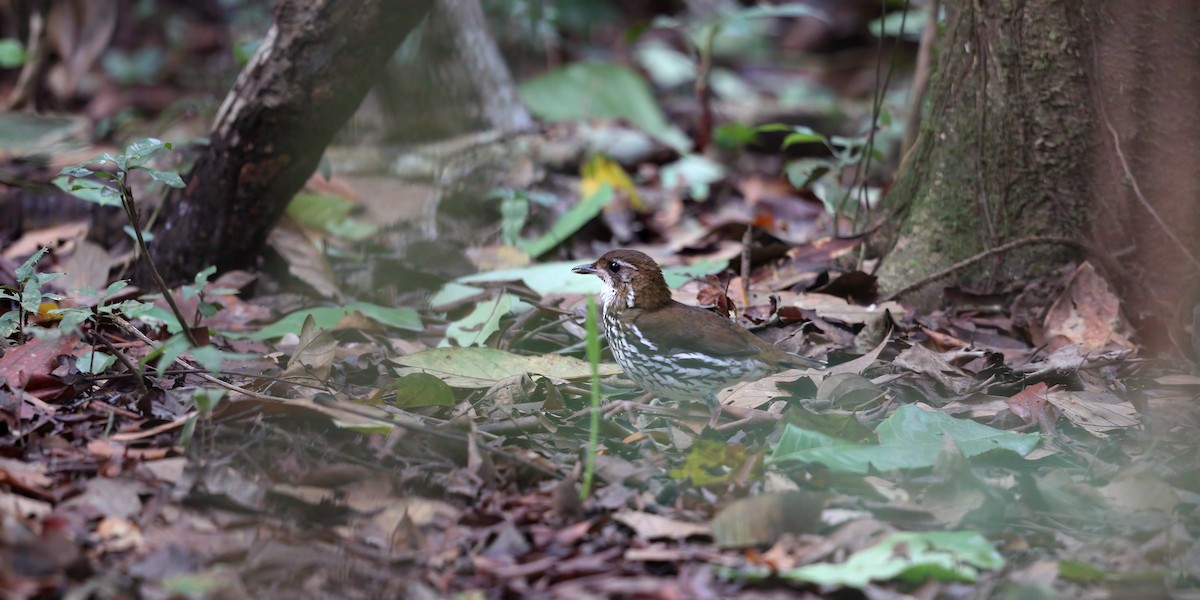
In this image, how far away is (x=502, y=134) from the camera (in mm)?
6934

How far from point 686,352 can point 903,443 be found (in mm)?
864

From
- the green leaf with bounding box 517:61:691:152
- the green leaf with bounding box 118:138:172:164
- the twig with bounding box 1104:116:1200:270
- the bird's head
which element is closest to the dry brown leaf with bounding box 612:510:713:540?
the bird's head

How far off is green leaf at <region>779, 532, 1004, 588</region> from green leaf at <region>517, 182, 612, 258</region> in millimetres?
3197

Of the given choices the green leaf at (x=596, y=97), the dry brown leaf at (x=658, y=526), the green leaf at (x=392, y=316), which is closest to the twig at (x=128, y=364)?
the green leaf at (x=392, y=316)

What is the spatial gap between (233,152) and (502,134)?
237cm

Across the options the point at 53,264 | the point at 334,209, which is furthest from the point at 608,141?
the point at 53,264

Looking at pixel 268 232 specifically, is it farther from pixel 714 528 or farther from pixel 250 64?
pixel 714 528

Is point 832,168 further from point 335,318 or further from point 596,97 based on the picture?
point 596,97

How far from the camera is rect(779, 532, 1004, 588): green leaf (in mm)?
2705

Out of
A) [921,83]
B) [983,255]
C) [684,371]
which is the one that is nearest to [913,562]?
[684,371]

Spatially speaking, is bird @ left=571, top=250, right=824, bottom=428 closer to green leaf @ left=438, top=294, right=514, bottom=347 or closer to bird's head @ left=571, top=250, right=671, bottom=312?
bird's head @ left=571, top=250, right=671, bottom=312

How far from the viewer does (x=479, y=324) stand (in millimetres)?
4664

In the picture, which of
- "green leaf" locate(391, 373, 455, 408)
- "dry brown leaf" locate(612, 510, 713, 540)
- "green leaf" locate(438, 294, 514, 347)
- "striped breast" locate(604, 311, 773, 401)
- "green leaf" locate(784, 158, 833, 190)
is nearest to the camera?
"dry brown leaf" locate(612, 510, 713, 540)

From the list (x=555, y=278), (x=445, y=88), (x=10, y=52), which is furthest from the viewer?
(x=445, y=88)
